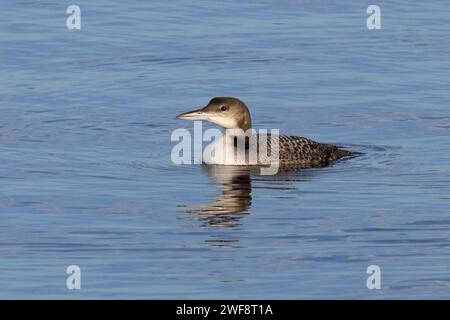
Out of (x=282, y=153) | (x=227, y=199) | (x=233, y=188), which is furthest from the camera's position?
(x=282, y=153)

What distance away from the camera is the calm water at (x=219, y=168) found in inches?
428

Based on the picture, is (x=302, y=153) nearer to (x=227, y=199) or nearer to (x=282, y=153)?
(x=282, y=153)

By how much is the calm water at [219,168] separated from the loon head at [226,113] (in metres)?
0.60

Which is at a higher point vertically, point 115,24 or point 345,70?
point 115,24

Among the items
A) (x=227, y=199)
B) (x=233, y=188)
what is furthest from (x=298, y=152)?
(x=227, y=199)

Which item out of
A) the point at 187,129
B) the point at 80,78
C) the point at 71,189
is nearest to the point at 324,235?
the point at 71,189

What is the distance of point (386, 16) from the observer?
21359mm

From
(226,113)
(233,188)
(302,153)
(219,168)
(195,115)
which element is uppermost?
(226,113)

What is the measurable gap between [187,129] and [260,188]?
9.63 feet

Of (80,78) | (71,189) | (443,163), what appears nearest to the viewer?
(71,189)

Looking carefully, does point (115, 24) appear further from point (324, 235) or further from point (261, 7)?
point (324, 235)

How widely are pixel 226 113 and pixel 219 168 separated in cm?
66

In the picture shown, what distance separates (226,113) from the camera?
15.2 m

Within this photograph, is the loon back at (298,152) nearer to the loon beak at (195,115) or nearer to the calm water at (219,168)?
the calm water at (219,168)
